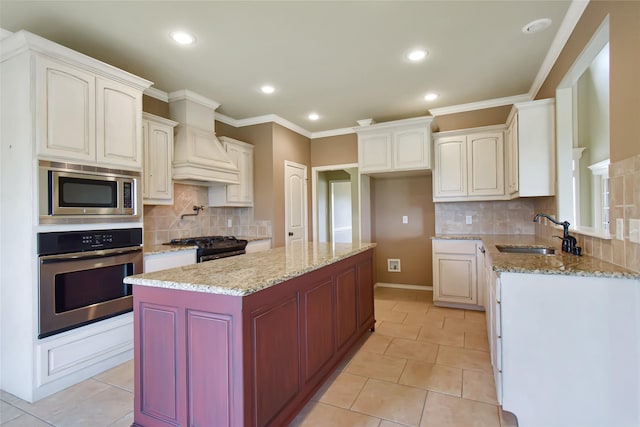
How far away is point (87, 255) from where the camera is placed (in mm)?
2330

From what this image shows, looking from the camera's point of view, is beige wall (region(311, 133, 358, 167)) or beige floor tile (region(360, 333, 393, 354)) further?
beige wall (region(311, 133, 358, 167))

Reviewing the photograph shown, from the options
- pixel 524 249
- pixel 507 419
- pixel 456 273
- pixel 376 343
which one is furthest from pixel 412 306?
pixel 507 419

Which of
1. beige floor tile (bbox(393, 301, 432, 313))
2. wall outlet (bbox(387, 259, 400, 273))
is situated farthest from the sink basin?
wall outlet (bbox(387, 259, 400, 273))

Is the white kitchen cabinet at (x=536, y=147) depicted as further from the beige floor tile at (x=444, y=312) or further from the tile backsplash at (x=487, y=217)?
the beige floor tile at (x=444, y=312)

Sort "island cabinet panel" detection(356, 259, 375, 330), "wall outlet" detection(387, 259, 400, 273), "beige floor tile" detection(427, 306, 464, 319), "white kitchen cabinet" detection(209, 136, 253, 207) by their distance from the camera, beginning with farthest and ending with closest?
"wall outlet" detection(387, 259, 400, 273) → "white kitchen cabinet" detection(209, 136, 253, 207) → "beige floor tile" detection(427, 306, 464, 319) → "island cabinet panel" detection(356, 259, 375, 330)

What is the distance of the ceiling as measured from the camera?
2.15 m

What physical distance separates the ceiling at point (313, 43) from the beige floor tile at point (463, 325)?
2585 mm

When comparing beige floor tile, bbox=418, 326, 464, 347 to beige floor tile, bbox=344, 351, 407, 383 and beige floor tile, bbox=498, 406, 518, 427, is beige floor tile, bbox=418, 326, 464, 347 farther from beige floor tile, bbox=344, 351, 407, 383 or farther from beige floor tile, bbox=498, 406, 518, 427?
beige floor tile, bbox=498, 406, 518, 427

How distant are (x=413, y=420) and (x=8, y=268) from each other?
2855mm

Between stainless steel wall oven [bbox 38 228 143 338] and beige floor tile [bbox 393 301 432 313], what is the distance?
9.59 feet

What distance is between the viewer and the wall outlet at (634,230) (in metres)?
1.48

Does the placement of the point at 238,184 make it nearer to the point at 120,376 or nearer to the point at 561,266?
the point at 120,376

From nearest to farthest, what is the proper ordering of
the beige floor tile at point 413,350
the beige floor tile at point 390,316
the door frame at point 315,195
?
the beige floor tile at point 413,350 < the beige floor tile at point 390,316 < the door frame at point 315,195

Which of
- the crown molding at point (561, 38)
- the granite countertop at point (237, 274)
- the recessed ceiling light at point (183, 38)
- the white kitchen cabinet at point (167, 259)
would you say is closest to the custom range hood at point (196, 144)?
the white kitchen cabinet at point (167, 259)
